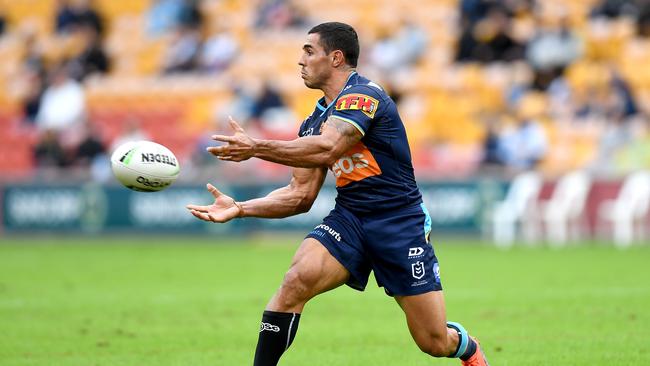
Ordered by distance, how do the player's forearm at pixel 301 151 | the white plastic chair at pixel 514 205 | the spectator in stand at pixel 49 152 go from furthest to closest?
the spectator in stand at pixel 49 152 < the white plastic chair at pixel 514 205 < the player's forearm at pixel 301 151

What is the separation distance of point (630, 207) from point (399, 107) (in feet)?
18.0

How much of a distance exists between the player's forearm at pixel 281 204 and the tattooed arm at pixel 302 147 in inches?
31.6

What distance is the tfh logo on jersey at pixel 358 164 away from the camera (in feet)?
25.8

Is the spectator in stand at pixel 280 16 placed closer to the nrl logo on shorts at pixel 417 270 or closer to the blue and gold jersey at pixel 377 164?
the blue and gold jersey at pixel 377 164

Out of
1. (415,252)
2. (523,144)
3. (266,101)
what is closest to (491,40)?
(523,144)

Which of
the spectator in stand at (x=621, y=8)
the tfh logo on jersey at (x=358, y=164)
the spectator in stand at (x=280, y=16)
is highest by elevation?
the spectator in stand at (x=280, y=16)

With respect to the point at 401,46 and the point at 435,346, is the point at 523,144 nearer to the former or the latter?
the point at 401,46

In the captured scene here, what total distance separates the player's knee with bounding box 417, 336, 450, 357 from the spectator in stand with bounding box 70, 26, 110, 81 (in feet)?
77.5

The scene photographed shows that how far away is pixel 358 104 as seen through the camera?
25.1ft

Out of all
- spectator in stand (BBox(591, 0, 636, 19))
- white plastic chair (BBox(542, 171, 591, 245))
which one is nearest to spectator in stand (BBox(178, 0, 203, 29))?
spectator in stand (BBox(591, 0, 636, 19))

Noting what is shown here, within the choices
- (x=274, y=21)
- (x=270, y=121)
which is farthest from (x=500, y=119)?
(x=274, y=21)

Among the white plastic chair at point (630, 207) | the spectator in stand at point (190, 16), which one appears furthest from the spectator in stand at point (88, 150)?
the white plastic chair at point (630, 207)

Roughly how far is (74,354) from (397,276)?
3.46 meters

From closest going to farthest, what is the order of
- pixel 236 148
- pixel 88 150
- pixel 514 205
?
pixel 236 148 < pixel 514 205 < pixel 88 150
